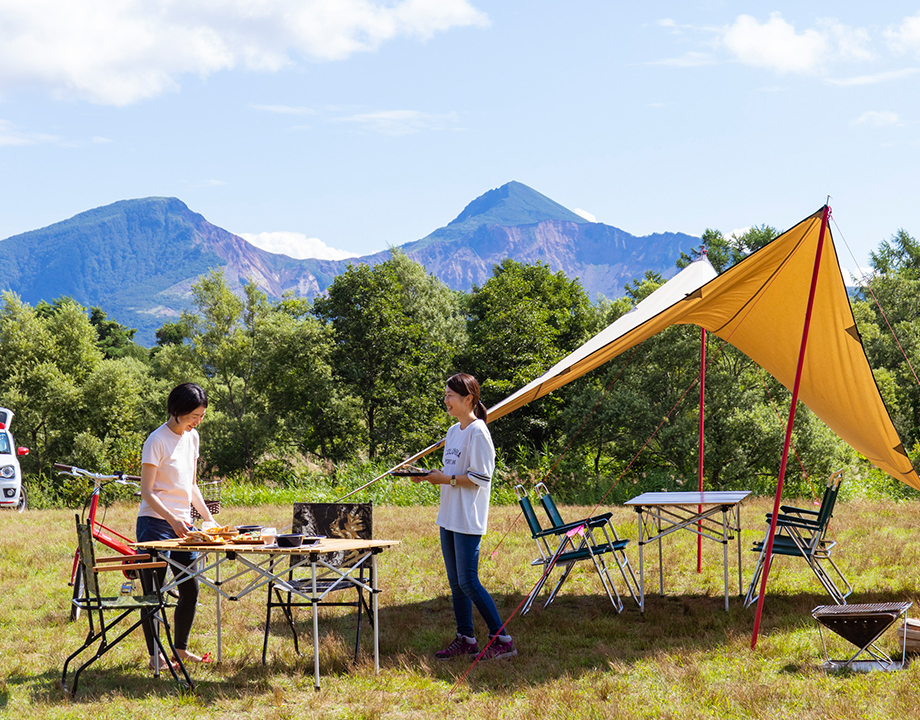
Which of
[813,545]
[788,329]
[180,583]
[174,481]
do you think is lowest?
[813,545]

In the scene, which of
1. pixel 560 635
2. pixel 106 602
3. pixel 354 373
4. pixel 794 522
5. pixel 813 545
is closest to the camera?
pixel 106 602

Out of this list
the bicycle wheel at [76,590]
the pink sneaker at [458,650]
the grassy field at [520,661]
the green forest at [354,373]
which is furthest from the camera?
the green forest at [354,373]

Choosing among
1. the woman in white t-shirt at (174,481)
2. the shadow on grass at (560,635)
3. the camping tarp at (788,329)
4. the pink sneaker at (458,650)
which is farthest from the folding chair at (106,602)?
the camping tarp at (788,329)

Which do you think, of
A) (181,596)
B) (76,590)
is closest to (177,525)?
(181,596)

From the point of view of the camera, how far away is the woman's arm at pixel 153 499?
12.3 feet

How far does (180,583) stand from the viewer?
3.81m

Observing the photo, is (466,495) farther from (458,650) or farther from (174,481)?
(174,481)

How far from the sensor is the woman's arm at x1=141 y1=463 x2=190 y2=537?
375cm

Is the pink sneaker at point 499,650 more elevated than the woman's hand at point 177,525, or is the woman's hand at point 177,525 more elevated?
the woman's hand at point 177,525

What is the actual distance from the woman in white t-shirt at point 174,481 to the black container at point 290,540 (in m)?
0.47

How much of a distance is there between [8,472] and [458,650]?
11865 mm

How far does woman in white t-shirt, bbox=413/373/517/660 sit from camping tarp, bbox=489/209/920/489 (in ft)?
3.58

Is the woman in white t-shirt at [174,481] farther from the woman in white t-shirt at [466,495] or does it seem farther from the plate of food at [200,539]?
the woman in white t-shirt at [466,495]

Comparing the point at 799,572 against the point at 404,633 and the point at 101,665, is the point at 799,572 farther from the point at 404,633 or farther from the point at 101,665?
the point at 101,665
